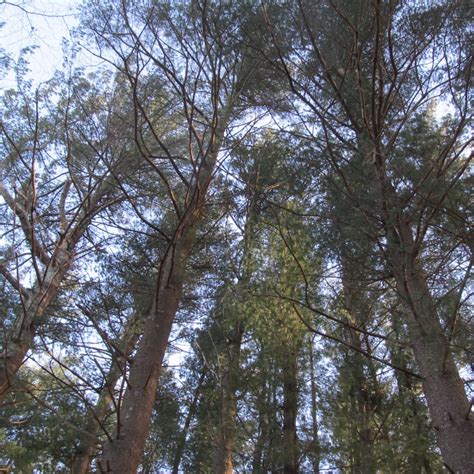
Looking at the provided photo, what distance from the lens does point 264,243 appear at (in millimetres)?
7410

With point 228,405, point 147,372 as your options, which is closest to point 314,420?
point 228,405

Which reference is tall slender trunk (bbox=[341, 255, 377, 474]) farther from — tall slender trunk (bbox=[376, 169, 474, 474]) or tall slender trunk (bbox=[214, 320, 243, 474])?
tall slender trunk (bbox=[376, 169, 474, 474])

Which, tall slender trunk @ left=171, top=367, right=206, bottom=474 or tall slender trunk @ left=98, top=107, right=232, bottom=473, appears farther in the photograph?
tall slender trunk @ left=171, top=367, right=206, bottom=474

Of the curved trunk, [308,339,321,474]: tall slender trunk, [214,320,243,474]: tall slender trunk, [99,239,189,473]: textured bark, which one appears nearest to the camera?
[99,239,189,473]: textured bark

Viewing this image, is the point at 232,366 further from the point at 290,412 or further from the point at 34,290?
the point at 34,290

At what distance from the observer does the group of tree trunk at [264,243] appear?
4.05 metres

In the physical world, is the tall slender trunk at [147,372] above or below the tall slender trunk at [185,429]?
below

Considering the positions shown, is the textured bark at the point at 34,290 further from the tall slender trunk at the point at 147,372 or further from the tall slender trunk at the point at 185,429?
the tall slender trunk at the point at 185,429

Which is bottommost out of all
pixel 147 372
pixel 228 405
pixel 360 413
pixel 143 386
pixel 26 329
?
pixel 143 386

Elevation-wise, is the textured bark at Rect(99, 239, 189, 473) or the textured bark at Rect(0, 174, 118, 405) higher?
the textured bark at Rect(0, 174, 118, 405)

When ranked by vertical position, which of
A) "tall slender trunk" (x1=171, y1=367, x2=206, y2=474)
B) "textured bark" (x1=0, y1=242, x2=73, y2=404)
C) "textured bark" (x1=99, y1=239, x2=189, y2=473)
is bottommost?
"textured bark" (x1=99, y1=239, x2=189, y2=473)

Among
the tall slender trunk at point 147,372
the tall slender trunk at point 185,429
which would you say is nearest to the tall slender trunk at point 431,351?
the tall slender trunk at point 147,372

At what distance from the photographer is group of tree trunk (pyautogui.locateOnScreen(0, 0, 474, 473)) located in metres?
4.05

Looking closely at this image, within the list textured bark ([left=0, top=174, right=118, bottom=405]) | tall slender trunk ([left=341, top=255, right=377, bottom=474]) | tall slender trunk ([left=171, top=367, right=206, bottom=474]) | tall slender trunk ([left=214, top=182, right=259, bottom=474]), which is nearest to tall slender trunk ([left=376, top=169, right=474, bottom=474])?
tall slender trunk ([left=214, top=182, right=259, bottom=474])
